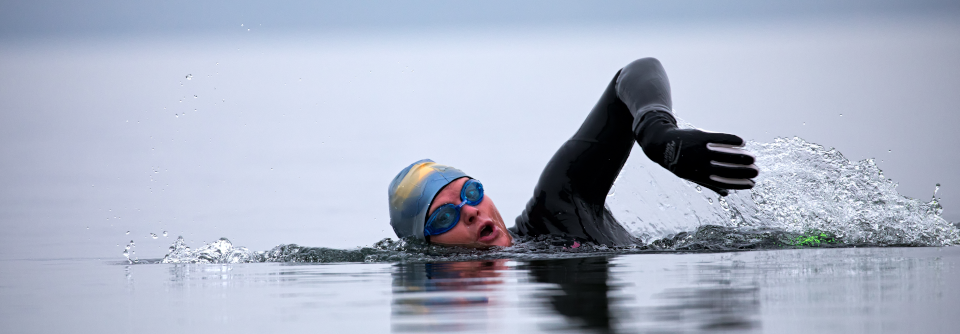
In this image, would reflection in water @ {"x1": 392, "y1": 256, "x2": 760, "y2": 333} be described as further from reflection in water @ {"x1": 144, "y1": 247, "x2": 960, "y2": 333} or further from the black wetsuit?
the black wetsuit

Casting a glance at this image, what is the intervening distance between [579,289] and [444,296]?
26cm

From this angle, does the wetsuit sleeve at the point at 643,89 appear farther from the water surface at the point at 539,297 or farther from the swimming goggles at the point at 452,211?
the swimming goggles at the point at 452,211

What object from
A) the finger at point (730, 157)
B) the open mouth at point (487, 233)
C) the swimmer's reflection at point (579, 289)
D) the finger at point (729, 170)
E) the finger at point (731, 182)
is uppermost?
the finger at point (730, 157)

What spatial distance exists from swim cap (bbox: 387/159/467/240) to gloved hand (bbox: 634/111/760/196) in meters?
1.40

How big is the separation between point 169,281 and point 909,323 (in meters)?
1.99

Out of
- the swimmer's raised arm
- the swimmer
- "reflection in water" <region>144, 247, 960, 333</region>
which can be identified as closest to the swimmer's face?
the swimmer

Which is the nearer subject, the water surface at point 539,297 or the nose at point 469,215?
the water surface at point 539,297

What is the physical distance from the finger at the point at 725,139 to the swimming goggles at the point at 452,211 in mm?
1378

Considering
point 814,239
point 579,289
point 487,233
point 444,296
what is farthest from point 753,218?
point 444,296

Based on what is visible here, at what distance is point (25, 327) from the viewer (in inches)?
58.2

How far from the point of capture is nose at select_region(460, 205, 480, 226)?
332 cm

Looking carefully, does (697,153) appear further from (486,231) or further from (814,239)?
(814,239)

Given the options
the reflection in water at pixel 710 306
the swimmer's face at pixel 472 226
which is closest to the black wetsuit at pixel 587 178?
the swimmer's face at pixel 472 226

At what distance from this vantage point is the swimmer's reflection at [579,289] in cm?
125
